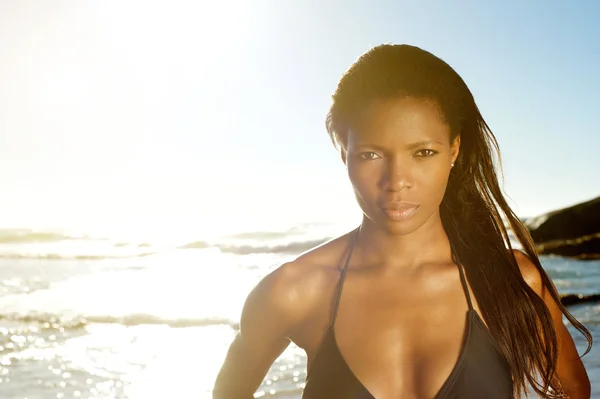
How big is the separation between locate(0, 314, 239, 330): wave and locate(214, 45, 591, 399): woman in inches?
351

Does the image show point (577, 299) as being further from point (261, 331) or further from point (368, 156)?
point (368, 156)

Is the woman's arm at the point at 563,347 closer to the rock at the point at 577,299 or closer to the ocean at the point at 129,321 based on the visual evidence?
the ocean at the point at 129,321

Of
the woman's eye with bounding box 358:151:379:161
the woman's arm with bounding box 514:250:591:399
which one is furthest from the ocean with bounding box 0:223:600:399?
the woman's eye with bounding box 358:151:379:161

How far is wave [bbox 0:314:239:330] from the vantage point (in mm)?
11477

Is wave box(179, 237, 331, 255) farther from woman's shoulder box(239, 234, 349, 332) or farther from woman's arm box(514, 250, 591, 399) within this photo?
woman's shoulder box(239, 234, 349, 332)

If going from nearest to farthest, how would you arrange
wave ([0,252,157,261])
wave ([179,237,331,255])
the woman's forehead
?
the woman's forehead
wave ([0,252,157,261])
wave ([179,237,331,255])

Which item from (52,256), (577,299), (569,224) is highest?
(577,299)

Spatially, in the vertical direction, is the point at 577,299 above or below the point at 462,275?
below

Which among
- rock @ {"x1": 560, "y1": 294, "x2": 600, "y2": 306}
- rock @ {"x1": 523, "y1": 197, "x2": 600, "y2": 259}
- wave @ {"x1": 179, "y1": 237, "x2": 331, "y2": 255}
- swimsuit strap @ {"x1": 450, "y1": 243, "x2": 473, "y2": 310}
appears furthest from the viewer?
wave @ {"x1": 179, "y1": 237, "x2": 331, "y2": 255}

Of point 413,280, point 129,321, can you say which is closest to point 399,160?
point 413,280

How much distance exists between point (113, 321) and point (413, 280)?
1011 centimetres

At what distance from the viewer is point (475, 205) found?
108 inches

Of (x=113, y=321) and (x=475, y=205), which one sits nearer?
(x=475, y=205)

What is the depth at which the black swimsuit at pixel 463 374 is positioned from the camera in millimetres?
2371
